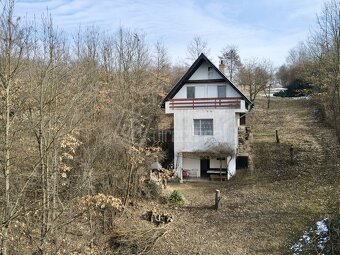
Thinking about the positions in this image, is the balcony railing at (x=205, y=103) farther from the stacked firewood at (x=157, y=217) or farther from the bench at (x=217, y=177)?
the stacked firewood at (x=157, y=217)

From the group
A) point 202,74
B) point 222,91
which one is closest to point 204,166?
point 222,91

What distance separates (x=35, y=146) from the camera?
1136 cm

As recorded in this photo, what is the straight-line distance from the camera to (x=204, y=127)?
27172 millimetres

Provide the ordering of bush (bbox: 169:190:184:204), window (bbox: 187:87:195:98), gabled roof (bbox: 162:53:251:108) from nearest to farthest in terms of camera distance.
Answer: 1. bush (bbox: 169:190:184:204)
2. gabled roof (bbox: 162:53:251:108)
3. window (bbox: 187:87:195:98)

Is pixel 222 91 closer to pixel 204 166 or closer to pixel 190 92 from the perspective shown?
pixel 190 92

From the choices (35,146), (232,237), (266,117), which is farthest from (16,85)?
(266,117)

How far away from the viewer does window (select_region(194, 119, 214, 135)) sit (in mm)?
27064

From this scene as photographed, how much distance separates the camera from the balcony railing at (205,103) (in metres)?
26.5

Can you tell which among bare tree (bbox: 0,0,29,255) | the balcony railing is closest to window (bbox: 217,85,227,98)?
the balcony railing

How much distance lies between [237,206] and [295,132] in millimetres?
18195

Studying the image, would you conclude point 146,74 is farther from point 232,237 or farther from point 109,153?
point 232,237

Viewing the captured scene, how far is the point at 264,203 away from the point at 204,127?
925cm

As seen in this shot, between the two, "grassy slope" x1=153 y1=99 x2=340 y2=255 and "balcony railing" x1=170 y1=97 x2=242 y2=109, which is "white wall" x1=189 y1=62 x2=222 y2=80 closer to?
"balcony railing" x1=170 y1=97 x2=242 y2=109

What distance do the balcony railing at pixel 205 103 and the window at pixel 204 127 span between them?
1192mm
